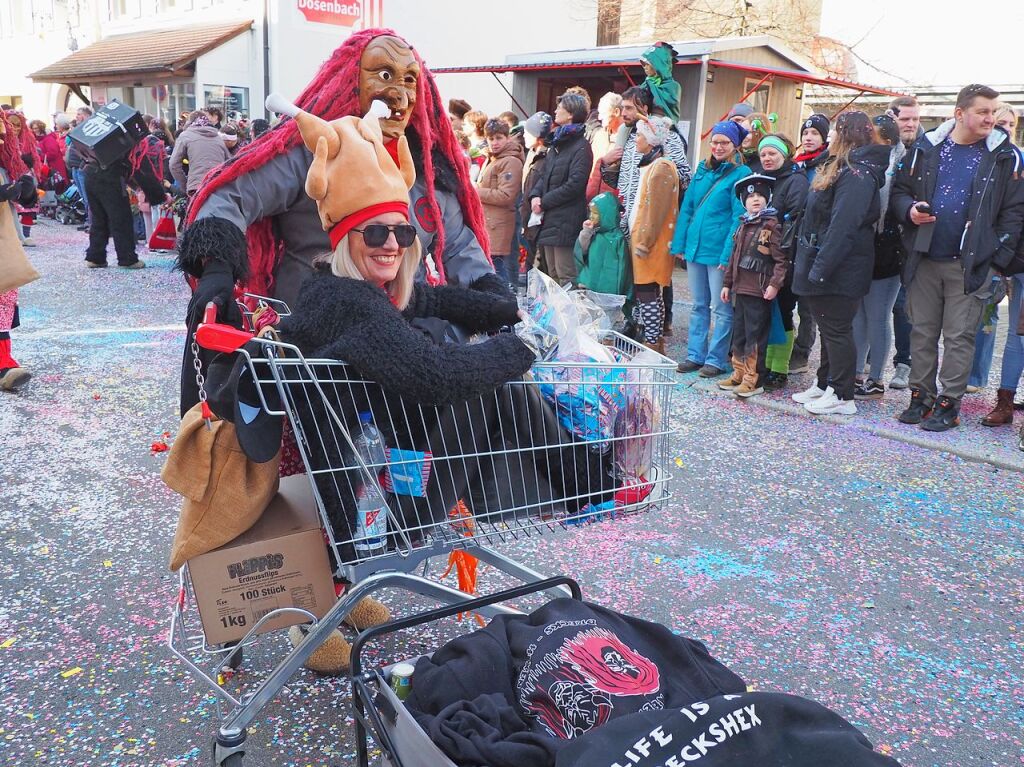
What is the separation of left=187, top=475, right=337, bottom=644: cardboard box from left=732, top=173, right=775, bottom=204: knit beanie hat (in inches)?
185

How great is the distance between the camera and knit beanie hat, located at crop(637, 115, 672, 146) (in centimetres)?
700

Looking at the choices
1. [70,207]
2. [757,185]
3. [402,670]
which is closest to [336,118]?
[402,670]

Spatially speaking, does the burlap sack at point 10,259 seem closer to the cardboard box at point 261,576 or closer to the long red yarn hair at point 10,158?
the long red yarn hair at point 10,158

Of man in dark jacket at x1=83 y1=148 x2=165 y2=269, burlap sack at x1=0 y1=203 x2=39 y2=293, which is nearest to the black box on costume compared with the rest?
man in dark jacket at x1=83 y1=148 x2=165 y2=269

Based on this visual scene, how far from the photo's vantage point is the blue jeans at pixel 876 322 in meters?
6.04

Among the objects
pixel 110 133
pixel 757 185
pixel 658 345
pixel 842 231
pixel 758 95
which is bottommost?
pixel 658 345

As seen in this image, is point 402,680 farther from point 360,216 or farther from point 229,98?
point 229,98

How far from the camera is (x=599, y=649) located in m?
1.89

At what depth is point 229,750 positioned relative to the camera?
217cm

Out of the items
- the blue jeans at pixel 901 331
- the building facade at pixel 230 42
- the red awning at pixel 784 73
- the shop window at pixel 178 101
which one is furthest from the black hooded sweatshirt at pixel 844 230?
the shop window at pixel 178 101

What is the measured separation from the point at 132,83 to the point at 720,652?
72.3 ft

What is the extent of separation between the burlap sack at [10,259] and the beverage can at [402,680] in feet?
15.8

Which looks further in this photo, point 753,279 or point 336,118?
point 753,279

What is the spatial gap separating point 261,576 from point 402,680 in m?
0.62
